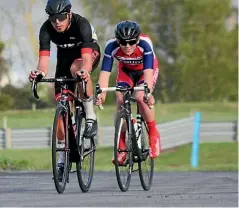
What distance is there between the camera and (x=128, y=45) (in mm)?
11523

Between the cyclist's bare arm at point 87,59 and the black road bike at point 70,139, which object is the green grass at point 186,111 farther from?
the cyclist's bare arm at point 87,59

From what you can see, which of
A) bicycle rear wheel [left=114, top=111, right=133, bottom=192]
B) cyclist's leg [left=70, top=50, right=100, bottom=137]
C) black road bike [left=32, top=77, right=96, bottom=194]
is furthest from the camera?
cyclist's leg [left=70, top=50, right=100, bottom=137]

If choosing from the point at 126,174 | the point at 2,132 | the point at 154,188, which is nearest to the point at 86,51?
the point at 126,174

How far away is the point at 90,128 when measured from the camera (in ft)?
37.4

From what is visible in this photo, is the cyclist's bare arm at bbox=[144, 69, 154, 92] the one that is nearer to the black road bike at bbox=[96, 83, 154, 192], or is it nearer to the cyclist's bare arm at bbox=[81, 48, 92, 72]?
the black road bike at bbox=[96, 83, 154, 192]

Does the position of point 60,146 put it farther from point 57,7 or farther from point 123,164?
point 57,7

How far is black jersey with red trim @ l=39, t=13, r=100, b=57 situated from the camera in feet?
35.4

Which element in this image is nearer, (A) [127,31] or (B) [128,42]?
(A) [127,31]

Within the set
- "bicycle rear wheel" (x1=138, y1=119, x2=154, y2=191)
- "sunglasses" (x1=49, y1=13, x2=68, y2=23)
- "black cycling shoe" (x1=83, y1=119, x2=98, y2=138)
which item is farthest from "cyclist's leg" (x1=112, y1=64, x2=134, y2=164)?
"sunglasses" (x1=49, y1=13, x2=68, y2=23)

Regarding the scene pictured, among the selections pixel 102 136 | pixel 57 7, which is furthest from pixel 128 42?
pixel 102 136

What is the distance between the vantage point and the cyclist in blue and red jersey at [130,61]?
11469 mm

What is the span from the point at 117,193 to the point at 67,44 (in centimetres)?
172

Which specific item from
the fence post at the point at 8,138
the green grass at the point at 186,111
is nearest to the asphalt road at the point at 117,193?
the fence post at the point at 8,138

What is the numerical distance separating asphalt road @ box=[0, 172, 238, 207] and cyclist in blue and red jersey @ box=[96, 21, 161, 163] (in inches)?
28.6
